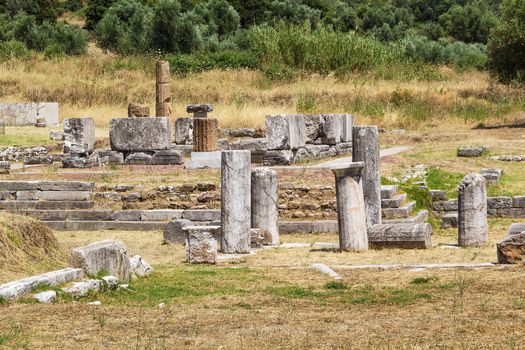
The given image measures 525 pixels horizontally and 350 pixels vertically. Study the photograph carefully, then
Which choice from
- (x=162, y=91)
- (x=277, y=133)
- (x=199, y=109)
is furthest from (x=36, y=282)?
(x=162, y=91)

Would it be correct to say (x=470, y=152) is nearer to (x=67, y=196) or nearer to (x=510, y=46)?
(x=67, y=196)

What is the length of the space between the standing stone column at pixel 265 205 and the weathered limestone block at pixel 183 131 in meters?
12.5

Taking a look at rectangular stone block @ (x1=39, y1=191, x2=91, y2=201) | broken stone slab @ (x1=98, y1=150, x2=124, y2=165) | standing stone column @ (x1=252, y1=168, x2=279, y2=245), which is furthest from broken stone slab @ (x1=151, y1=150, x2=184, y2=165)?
standing stone column @ (x1=252, y1=168, x2=279, y2=245)

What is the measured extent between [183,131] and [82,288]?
1881 centimetres

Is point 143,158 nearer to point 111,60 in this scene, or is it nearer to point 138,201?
point 138,201

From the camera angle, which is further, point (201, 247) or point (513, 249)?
point (201, 247)

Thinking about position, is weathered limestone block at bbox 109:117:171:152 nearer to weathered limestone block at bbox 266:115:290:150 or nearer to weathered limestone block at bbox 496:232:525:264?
weathered limestone block at bbox 266:115:290:150

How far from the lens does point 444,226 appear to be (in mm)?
20016

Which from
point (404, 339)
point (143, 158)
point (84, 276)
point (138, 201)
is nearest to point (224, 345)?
point (404, 339)

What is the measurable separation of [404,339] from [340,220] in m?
7.36

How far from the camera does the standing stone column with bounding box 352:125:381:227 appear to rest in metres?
18.6

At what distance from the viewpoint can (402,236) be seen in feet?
54.3

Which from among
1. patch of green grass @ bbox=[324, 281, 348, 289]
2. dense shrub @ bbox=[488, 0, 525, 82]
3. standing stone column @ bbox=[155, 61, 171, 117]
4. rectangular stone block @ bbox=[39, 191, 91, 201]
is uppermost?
dense shrub @ bbox=[488, 0, 525, 82]

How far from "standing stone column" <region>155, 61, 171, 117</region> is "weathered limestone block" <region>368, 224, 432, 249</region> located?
18.6 meters
